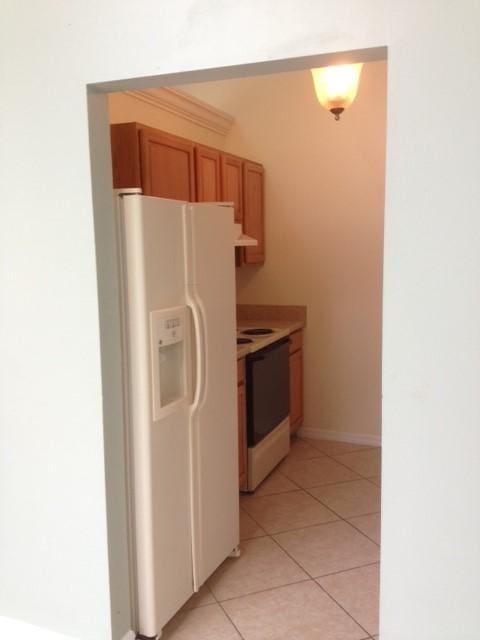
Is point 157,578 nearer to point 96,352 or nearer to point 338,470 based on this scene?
point 96,352

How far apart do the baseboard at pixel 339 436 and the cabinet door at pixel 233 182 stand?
1.78 meters

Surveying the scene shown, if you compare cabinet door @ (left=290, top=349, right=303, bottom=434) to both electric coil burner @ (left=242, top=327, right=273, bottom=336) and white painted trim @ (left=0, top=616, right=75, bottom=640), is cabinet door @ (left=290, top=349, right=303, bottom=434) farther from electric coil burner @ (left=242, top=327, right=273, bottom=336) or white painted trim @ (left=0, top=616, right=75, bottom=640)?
white painted trim @ (left=0, top=616, right=75, bottom=640)

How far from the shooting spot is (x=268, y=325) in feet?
14.5

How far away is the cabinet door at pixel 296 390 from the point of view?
443 cm

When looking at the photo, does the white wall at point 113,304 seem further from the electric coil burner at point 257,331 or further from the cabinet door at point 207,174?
the electric coil burner at point 257,331

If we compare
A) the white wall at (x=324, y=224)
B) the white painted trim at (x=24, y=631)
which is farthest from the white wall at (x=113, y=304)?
the white wall at (x=324, y=224)

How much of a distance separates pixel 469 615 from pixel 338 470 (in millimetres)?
2312

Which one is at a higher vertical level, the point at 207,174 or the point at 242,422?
the point at 207,174

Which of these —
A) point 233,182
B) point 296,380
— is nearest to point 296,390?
point 296,380

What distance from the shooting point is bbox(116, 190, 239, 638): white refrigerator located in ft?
6.97

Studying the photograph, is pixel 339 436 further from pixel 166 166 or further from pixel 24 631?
pixel 24 631

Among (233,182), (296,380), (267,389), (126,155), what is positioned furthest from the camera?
(296,380)

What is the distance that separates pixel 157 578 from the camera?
2234 mm

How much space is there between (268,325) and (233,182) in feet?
3.60
